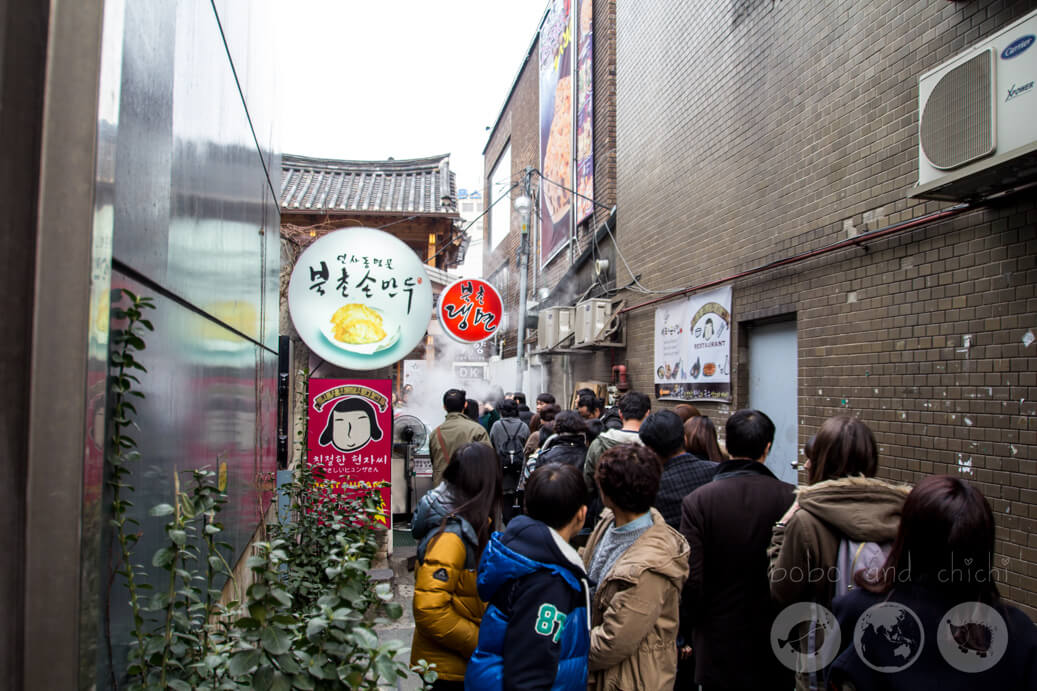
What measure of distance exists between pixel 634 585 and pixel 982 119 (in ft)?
11.6

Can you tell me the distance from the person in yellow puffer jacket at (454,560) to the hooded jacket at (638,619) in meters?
0.50

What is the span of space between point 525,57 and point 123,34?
838 inches

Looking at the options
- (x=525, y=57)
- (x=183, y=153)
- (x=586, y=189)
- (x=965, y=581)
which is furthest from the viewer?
(x=525, y=57)

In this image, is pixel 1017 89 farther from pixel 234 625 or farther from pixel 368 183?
pixel 368 183

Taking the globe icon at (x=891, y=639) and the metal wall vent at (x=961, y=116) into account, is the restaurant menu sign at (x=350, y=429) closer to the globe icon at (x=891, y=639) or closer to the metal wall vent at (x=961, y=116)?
the metal wall vent at (x=961, y=116)

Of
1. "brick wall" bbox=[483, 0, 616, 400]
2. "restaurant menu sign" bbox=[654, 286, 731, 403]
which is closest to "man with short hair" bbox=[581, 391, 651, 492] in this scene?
"restaurant menu sign" bbox=[654, 286, 731, 403]

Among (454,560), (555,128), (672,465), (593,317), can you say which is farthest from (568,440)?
(555,128)

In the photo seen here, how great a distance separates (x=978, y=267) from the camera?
4.55m

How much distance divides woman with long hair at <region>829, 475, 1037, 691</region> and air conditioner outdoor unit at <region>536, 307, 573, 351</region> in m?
11.4

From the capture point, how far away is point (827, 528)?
105 inches

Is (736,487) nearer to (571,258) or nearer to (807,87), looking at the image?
(807,87)

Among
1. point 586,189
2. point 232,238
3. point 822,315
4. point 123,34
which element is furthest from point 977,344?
point 586,189

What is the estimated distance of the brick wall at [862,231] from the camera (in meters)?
4.33

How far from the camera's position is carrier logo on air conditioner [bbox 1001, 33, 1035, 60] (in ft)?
12.1
